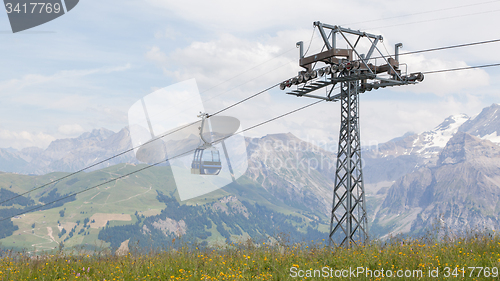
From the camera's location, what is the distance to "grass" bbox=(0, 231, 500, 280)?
949 cm

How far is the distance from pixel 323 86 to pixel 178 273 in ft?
45.9

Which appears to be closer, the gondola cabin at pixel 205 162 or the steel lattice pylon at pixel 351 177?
the steel lattice pylon at pixel 351 177

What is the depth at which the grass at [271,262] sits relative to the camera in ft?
31.1

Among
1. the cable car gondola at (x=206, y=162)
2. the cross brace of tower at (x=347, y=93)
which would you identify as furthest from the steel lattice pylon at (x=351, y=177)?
the cable car gondola at (x=206, y=162)

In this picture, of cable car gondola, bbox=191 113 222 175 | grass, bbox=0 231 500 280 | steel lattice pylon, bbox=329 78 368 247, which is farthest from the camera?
cable car gondola, bbox=191 113 222 175

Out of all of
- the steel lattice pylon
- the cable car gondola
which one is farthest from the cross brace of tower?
the cable car gondola

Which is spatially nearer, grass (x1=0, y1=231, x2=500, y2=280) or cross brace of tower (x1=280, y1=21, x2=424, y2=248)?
grass (x1=0, y1=231, x2=500, y2=280)

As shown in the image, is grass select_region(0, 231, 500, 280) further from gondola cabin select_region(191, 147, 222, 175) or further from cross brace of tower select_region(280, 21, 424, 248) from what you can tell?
gondola cabin select_region(191, 147, 222, 175)

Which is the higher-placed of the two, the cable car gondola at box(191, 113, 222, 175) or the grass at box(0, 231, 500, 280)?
the grass at box(0, 231, 500, 280)

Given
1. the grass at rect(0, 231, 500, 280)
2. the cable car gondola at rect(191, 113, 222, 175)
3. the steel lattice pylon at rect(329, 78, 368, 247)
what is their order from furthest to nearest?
the cable car gondola at rect(191, 113, 222, 175), the steel lattice pylon at rect(329, 78, 368, 247), the grass at rect(0, 231, 500, 280)

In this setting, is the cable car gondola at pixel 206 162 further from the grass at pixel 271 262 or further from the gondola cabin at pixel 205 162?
the grass at pixel 271 262

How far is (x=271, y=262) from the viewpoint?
1111 centimetres

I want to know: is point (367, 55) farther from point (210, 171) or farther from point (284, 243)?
point (210, 171)

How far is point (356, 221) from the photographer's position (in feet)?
63.6
